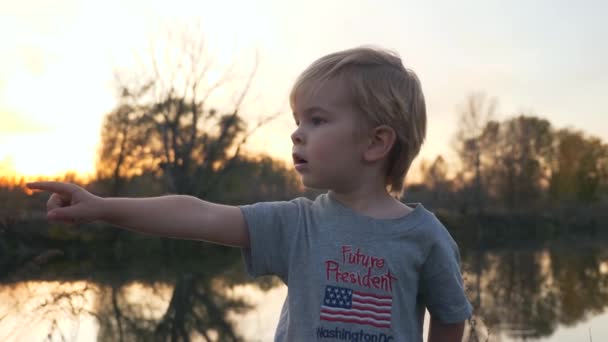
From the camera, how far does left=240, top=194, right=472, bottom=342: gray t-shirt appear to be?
1642 mm

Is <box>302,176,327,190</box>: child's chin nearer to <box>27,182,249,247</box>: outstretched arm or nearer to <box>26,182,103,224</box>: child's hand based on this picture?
<box>27,182,249,247</box>: outstretched arm

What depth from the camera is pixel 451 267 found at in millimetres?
1777

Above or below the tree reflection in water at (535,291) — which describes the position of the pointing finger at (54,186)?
above

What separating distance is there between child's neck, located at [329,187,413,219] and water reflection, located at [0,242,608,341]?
2998mm

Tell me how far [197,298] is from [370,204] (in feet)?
27.6

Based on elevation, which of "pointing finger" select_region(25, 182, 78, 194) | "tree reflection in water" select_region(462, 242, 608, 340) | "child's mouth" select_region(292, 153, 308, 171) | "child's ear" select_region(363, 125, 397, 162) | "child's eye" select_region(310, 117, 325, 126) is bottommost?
"tree reflection in water" select_region(462, 242, 608, 340)

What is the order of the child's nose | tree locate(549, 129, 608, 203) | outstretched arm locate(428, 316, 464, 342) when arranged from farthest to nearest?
tree locate(549, 129, 608, 203), outstretched arm locate(428, 316, 464, 342), the child's nose

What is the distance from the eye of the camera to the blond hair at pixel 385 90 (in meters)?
1.75

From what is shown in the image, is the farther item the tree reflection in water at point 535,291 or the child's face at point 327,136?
the tree reflection in water at point 535,291

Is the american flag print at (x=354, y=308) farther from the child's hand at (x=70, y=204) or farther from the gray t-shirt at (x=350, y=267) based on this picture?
the child's hand at (x=70, y=204)

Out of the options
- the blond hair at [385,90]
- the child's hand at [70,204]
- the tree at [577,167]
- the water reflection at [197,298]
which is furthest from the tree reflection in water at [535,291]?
the tree at [577,167]

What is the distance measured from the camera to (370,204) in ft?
5.87

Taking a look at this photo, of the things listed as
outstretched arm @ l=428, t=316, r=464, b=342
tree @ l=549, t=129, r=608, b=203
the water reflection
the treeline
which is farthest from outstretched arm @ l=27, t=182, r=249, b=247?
tree @ l=549, t=129, r=608, b=203

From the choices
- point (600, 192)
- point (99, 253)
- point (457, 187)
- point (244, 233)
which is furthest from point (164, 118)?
point (600, 192)
